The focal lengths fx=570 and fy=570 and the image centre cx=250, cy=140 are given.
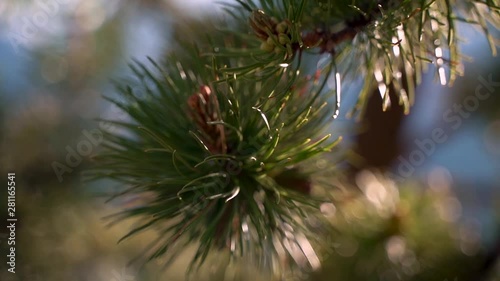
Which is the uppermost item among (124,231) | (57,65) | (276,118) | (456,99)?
(57,65)

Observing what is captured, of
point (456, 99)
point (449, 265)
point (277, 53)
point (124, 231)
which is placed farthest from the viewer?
point (456, 99)

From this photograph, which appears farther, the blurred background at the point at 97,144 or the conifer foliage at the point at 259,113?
the blurred background at the point at 97,144

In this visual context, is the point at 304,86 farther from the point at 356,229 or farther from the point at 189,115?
the point at 356,229

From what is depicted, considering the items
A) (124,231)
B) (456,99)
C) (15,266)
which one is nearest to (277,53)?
(15,266)

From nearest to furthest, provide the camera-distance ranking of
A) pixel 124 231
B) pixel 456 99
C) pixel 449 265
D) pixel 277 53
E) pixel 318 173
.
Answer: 1. pixel 277 53
2. pixel 318 173
3. pixel 449 265
4. pixel 124 231
5. pixel 456 99

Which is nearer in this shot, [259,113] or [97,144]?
[259,113]

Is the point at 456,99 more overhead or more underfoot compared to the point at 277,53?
more underfoot

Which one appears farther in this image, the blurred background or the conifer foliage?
the blurred background

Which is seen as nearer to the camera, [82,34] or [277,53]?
[277,53]
